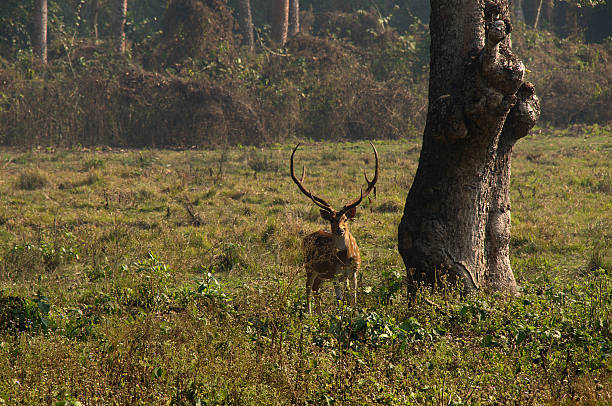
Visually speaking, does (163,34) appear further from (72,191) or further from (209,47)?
(72,191)

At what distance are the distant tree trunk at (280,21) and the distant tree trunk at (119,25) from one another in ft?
25.6

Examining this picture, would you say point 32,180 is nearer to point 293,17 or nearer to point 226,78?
point 226,78

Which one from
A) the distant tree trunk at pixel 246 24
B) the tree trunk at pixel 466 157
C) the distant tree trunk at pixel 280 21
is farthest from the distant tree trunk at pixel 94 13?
the tree trunk at pixel 466 157

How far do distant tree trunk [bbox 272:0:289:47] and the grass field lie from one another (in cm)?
2022

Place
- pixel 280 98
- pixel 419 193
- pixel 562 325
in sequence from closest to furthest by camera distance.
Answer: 1. pixel 562 325
2. pixel 419 193
3. pixel 280 98

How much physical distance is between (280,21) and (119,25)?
8397 mm

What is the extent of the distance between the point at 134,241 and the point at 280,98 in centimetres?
1627

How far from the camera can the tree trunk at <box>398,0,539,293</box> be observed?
6.31 m

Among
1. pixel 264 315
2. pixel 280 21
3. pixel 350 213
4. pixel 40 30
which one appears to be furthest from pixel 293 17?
pixel 264 315

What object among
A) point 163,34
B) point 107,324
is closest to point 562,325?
point 107,324

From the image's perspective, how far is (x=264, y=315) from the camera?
5840 millimetres

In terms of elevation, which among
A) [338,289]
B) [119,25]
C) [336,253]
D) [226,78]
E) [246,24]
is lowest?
[338,289]

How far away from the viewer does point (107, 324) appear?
579cm

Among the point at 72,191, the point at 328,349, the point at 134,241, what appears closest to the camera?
the point at 328,349
